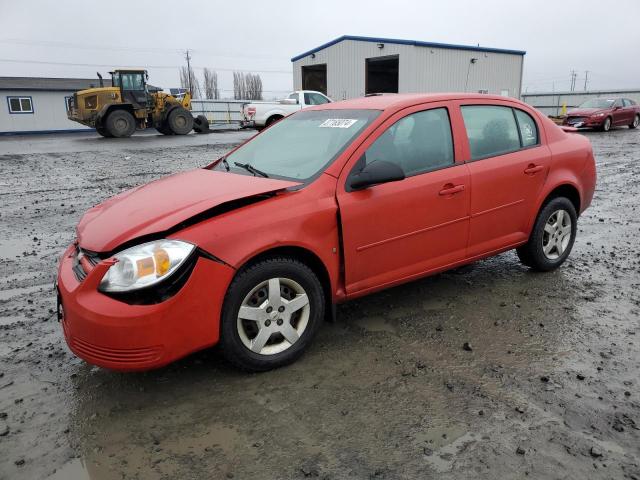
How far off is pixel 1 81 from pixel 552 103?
1681 inches

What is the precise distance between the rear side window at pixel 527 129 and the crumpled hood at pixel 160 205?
2304mm

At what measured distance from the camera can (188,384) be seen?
3.00 metres

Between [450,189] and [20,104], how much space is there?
40511 millimetres

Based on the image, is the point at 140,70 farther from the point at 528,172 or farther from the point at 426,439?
the point at 426,439

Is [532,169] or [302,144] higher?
[302,144]

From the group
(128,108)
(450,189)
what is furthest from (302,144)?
(128,108)

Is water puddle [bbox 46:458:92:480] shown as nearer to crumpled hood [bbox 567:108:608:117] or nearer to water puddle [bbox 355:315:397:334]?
water puddle [bbox 355:315:397:334]

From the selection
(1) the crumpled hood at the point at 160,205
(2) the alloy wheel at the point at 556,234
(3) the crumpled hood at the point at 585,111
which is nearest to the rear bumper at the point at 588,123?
(3) the crumpled hood at the point at 585,111

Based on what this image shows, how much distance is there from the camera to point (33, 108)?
36.5 m

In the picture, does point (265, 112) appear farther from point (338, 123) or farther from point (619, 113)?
point (338, 123)

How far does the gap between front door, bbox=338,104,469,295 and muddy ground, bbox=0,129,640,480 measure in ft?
1.57

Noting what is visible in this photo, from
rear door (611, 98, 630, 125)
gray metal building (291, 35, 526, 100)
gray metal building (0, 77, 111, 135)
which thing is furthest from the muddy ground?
gray metal building (0, 77, 111, 135)

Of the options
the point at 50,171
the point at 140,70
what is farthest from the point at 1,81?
the point at 50,171

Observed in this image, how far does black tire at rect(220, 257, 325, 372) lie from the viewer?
285cm
